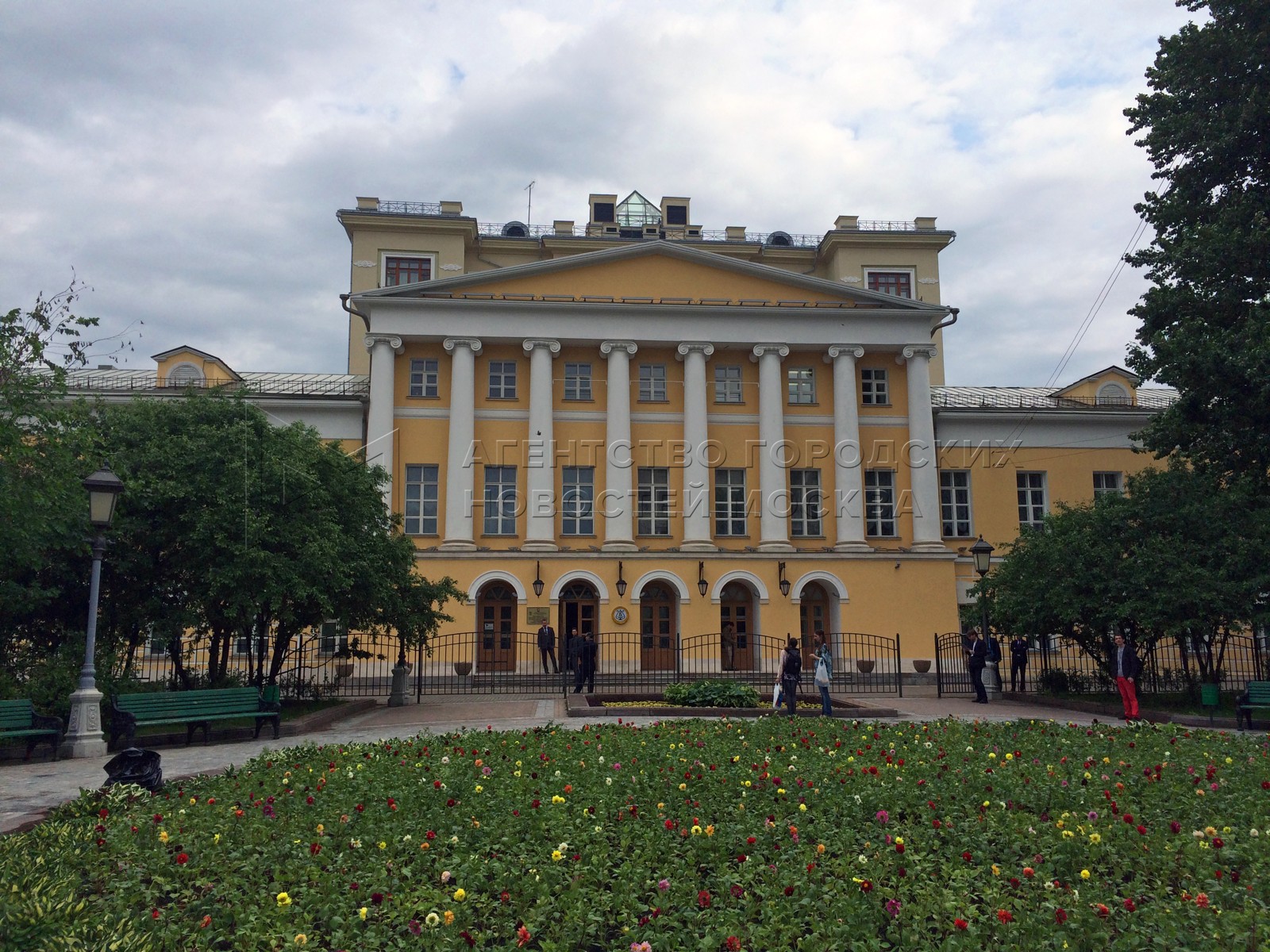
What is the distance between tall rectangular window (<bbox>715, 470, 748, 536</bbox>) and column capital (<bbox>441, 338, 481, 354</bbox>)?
977 centimetres

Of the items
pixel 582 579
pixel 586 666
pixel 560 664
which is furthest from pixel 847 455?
pixel 586 666

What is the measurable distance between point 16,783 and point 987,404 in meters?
37.4

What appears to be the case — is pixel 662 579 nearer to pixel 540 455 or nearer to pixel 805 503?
pixel 540 455

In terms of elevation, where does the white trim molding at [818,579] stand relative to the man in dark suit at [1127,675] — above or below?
above

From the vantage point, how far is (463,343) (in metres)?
35.4

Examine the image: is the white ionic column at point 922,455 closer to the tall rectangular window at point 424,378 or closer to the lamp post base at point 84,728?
the tall rectangular window at point 424,378

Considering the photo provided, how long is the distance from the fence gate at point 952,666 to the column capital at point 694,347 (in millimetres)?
12860

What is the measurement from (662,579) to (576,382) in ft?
26.2

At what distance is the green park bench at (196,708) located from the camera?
1430cm

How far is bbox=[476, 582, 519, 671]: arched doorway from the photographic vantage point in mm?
33969

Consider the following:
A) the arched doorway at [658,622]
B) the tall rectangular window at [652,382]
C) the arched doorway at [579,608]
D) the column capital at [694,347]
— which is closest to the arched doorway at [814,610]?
the arched doorway at [658,622]

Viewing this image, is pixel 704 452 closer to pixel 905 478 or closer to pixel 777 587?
pixel 777 587

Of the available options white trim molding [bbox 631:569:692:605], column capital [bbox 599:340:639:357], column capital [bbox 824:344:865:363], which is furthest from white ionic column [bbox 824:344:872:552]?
column capital [bbox 599:340:639:357]

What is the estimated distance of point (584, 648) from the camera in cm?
2458
